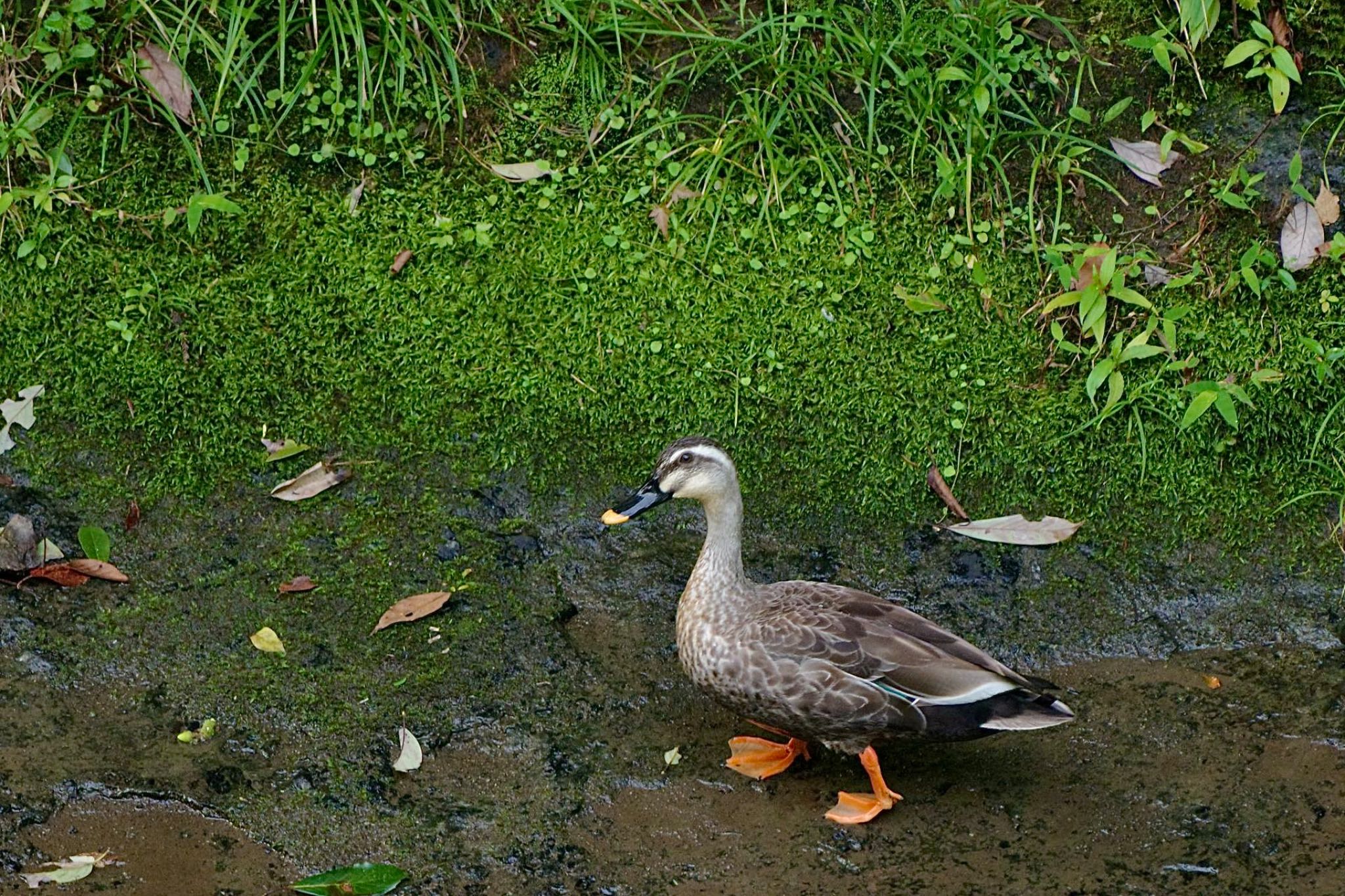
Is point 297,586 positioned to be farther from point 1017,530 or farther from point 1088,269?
point 1088,269

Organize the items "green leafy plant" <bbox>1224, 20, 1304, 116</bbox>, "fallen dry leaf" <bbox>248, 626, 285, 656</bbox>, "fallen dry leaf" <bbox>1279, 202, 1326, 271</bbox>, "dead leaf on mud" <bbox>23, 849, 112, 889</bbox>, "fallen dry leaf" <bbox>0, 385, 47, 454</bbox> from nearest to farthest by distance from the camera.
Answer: "dead leaf on mud" <bbox>23, 849, 112, 889</bbox> < "fallen dry leaf" <bbox>248, 626, 285, 656</bbox> < "fallen dry leaf" <bbox>0, 385, 47, 454</bbox> < "fallen dry leaf" <bbox>1279, 202, 1326, 271</bbox> < "green leafy plant" <bbox>1224, 20, 1304, 116</bbox>

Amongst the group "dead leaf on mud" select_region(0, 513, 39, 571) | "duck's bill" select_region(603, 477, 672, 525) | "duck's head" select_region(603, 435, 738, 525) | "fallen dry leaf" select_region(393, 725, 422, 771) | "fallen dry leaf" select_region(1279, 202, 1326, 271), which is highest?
"fallen dry leaf" select_region(1279, 202, 1326, 271)

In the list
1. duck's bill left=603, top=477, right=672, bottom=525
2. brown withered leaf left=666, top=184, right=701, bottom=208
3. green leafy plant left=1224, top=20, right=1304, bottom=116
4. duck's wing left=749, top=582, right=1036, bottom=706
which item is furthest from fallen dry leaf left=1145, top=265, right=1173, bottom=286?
duck's bill left=603, top=477, right=672, bottom=525

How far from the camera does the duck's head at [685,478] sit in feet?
14.9

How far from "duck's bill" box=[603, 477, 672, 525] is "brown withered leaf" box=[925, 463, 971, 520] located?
1156 millimetres

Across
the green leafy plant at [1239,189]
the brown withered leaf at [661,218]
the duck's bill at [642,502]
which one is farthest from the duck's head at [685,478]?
the green leafy plant at [1239,189]

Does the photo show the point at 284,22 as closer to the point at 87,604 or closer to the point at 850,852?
the point at 87,604

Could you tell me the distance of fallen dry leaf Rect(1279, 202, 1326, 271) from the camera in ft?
18.2

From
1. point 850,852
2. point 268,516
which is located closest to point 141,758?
point 268,516

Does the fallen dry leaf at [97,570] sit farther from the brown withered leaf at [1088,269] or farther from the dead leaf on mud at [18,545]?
the brown withered leaf at [1088,269]

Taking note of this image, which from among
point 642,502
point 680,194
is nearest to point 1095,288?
point 680,194

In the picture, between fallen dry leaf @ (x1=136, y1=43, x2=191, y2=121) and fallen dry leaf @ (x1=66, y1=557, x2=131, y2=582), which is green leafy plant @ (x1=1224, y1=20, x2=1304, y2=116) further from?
fallen dry leaf @ (x1=66, y1=557, x2=131, y2=582)

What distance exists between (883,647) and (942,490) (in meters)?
1.09

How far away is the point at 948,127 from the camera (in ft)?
18.8
